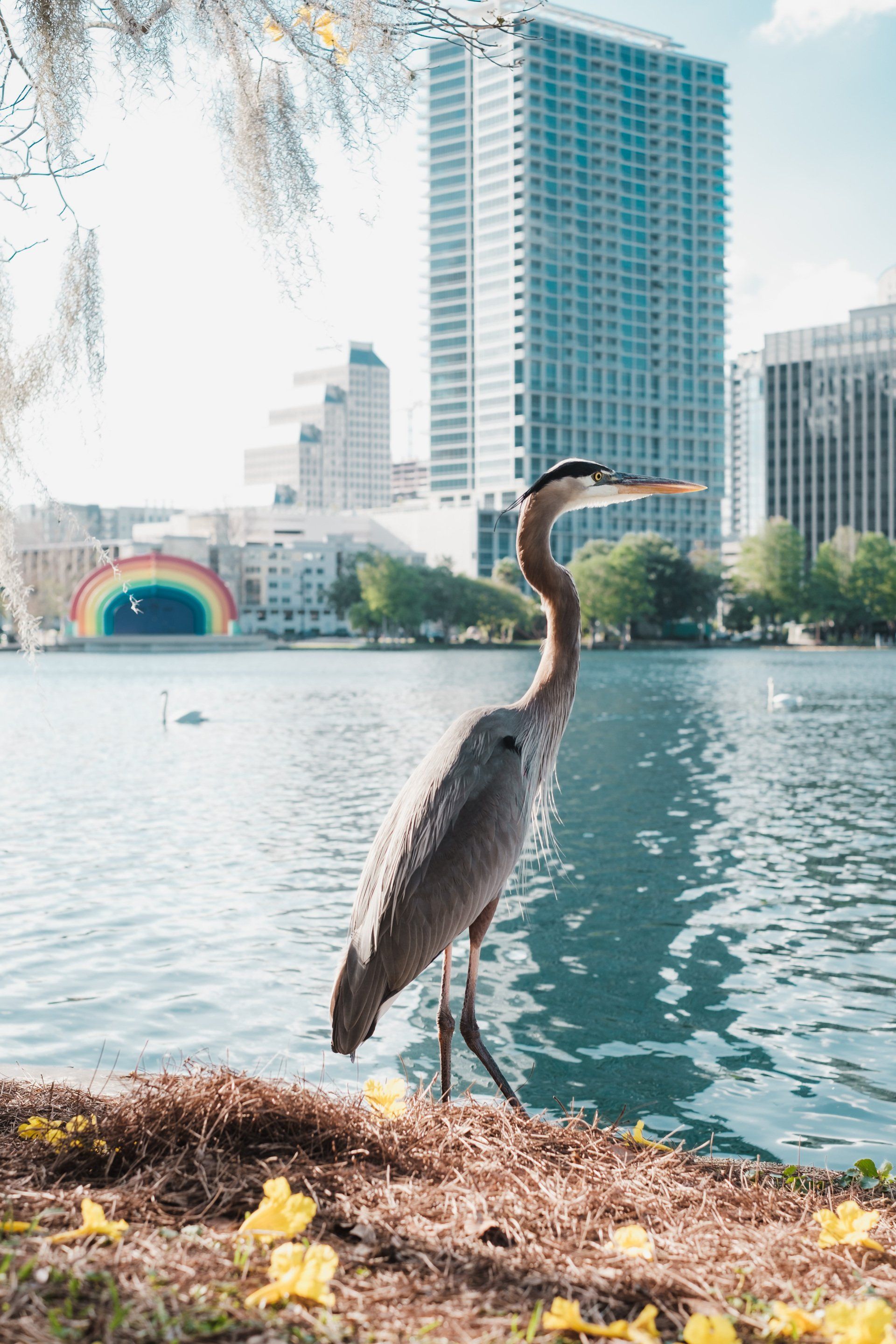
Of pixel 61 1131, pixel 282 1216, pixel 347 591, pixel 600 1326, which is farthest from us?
pixel 347 591

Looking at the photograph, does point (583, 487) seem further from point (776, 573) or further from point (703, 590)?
point (776, 573)

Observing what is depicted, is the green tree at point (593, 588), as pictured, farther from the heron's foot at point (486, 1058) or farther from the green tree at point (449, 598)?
the heron's foot at point (486, 1058)

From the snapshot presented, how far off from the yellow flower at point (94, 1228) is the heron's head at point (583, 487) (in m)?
3.01

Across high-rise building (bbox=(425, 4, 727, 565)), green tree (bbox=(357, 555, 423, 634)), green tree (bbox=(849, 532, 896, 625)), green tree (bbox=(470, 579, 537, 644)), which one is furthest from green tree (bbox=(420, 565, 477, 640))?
high-rise building (bbox=(425, 4, 727, 565))

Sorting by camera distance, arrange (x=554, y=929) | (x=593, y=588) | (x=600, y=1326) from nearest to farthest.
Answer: (x=600, y=1326) → (x=554, y=929) → (x=593, y=588)

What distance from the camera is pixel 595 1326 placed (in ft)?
6.72

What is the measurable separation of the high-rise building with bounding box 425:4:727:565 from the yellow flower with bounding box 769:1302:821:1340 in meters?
144

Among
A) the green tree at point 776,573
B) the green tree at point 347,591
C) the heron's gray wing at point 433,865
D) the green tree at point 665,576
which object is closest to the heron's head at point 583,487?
the heron's gray wing at point 433,865

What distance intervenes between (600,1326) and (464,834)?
2092 mm

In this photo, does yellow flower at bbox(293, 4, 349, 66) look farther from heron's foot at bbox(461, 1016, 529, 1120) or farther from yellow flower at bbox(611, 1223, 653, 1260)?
yellow flower at bbox(611, 1223, 653, 1260)

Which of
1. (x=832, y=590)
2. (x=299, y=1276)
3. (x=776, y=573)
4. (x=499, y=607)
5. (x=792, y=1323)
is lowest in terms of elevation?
(x=792, y=1323)

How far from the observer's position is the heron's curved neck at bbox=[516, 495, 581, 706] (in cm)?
449

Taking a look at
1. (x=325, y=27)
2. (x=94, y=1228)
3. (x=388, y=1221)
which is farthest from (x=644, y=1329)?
(x=325, y=27)

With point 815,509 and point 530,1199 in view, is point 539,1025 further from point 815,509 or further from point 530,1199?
point 815,509
